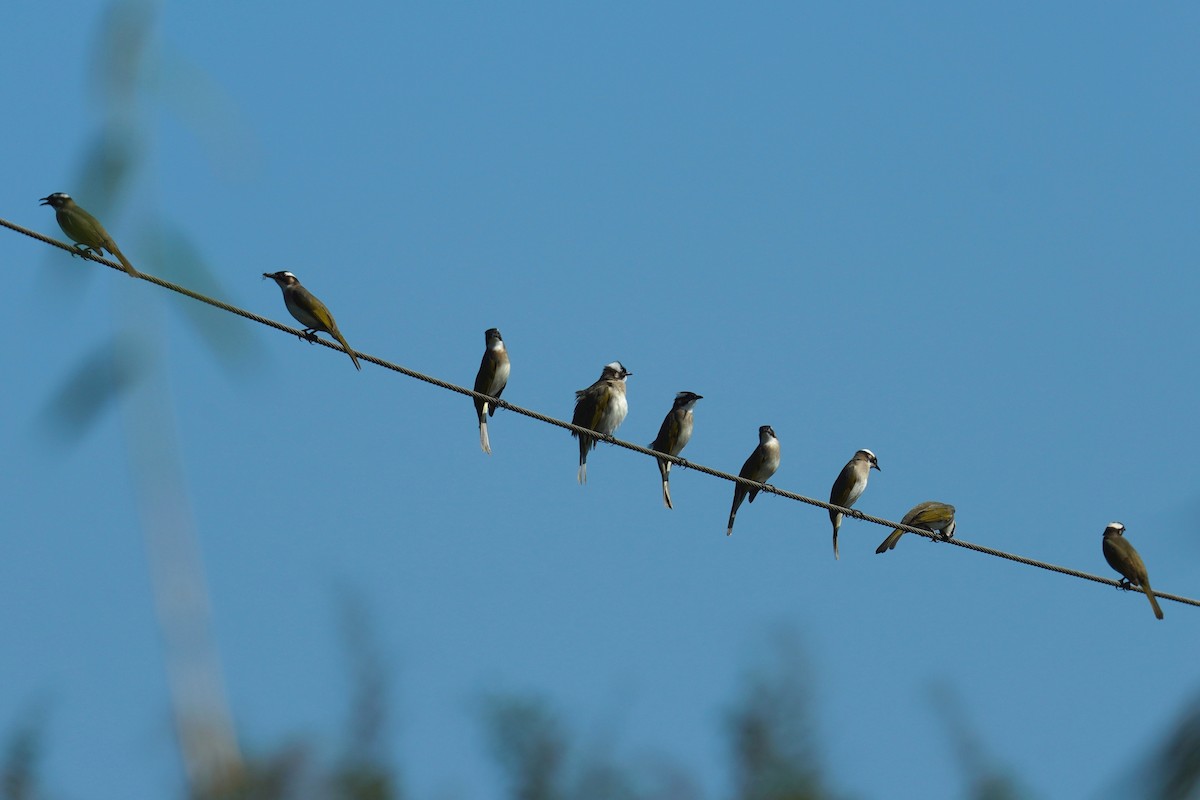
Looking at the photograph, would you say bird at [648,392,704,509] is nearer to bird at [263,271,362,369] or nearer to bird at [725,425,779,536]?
bird at [725,425,779,536]

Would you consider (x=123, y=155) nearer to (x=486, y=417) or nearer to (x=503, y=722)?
(x=486, y=417)

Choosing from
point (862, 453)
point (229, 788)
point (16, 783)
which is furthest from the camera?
point (862, 453)

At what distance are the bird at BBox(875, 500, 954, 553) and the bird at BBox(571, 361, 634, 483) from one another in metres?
3.45

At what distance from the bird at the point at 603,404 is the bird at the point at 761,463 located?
1581mm

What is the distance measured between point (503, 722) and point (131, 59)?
848 inches

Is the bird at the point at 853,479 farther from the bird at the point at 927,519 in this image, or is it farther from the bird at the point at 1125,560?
the bird at the point at 1125,560

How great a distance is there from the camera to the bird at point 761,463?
52.2 feet

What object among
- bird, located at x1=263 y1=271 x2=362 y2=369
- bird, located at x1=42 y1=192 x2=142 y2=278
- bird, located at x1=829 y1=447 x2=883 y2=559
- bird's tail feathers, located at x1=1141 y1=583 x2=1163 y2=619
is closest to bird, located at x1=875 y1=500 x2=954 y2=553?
bird, located at x1=829 y1=447 x2=883 y2=559

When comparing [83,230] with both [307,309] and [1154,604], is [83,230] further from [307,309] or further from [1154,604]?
[1154,604]

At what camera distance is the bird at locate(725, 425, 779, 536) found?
15906 mm

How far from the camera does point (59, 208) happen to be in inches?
470

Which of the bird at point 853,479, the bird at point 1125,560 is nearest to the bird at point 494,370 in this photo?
the bird at point 853,479

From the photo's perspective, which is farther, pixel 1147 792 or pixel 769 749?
pixel 769 749

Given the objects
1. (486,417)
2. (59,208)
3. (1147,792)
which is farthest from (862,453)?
(1147,792)
